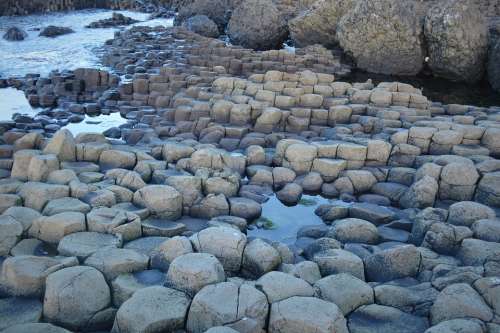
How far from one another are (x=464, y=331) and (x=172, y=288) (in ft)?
7.16

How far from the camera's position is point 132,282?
4.04 m

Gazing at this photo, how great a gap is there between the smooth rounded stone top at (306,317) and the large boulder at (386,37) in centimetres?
946

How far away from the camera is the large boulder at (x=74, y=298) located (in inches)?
145

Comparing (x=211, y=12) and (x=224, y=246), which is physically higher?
(x=211, y=12)

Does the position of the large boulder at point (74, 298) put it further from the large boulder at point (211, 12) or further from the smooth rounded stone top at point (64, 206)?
Answer: the large boulder at point (211, 12)

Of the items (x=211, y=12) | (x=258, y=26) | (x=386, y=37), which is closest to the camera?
(x=386, y=37)

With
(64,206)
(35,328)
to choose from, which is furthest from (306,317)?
(64,206)

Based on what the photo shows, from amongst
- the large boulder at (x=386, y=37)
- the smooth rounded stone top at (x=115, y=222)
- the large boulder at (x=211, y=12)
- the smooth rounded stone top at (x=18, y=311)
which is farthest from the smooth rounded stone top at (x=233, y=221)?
the large boulder at (x=211, y=12)

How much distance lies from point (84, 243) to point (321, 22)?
1057cm

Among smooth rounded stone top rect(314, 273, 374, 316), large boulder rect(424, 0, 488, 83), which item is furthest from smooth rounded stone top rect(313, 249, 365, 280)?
large boulder rect(424, 0, 488, 83)

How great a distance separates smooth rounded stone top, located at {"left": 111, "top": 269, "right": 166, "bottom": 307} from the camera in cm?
389

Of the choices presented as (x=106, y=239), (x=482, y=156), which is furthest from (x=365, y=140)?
(x=106, y=239)

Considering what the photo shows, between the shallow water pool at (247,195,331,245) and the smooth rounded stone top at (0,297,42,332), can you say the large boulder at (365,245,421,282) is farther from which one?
the smooth rounded stone top at (0,297,42,332)

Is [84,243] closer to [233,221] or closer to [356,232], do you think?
[233,221]
